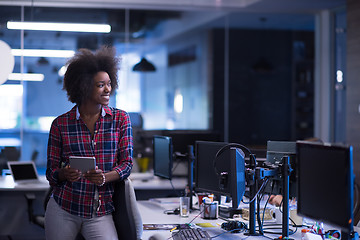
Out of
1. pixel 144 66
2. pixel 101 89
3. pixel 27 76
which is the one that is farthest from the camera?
pixel 144 66

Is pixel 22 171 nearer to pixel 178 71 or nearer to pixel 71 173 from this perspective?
pixel 71 173

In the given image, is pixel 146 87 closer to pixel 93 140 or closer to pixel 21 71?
pixel 21 71

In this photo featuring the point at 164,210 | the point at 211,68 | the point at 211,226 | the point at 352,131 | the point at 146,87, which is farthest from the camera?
the point at 211,68

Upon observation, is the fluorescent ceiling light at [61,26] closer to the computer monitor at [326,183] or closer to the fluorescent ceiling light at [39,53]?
the fluorescent ceiling light at [39,53]

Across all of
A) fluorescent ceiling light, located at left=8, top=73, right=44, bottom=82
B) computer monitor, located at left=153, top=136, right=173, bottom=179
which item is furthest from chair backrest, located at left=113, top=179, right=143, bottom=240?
fluorescent ceiling light, located at left=8, top=73, right=44, bottom=82

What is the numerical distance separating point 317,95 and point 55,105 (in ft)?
12.8

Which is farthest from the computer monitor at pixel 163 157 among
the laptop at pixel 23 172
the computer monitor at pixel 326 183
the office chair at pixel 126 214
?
the computer monitor at pixel 326 183

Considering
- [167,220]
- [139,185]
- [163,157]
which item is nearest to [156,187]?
[139,185]

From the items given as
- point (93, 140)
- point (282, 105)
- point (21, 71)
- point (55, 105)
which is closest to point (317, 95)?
point (282, 105)

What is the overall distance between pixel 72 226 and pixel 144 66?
4315 millimetres

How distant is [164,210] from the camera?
148 inches

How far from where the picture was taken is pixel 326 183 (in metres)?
2.18

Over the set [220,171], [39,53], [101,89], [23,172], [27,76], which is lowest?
[23,172]

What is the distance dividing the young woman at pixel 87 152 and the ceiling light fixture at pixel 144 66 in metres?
3.82
